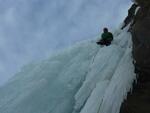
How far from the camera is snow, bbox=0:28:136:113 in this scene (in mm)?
15299

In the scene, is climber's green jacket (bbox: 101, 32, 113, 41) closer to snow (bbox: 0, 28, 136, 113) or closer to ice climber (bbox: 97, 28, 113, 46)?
ice climber (bbox: 97, 28, 113, 46)

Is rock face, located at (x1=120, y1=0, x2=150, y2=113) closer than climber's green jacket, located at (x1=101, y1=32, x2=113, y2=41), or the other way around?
rock face, located at (x1=120, y1=0, x2=150, y2=113)

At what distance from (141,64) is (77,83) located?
3.70m

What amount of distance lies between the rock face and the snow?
0.89ft

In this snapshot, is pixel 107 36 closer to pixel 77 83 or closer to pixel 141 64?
pixel 77 83

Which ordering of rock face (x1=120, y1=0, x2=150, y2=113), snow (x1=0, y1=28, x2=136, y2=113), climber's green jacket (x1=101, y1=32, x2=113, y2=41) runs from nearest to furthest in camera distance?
1. rock face (x1=120, y1=0, x2=150, y2=113)
2. snow (x1=0, y1=28, x2=136, y2=113)
3. climber's green jacket (x1=101, y1=32, x2=113, y2=41)

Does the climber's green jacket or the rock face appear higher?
the climber's green jacket

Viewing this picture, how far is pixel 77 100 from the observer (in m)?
16.4

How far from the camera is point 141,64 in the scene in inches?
591

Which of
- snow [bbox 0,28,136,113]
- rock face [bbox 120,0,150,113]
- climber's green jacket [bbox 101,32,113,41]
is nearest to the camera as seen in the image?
rock face [bbox 120,0,150,113]

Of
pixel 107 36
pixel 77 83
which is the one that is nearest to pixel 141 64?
pixel 77 83

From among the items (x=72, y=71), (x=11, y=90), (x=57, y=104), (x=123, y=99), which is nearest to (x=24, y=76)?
(x=11, y=90)

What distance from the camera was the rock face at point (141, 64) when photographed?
14469mm

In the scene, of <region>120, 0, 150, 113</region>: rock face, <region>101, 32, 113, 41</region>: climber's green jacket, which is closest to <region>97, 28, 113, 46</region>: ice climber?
<region>101, 32, 113, 41</region>: climber's green jacket
